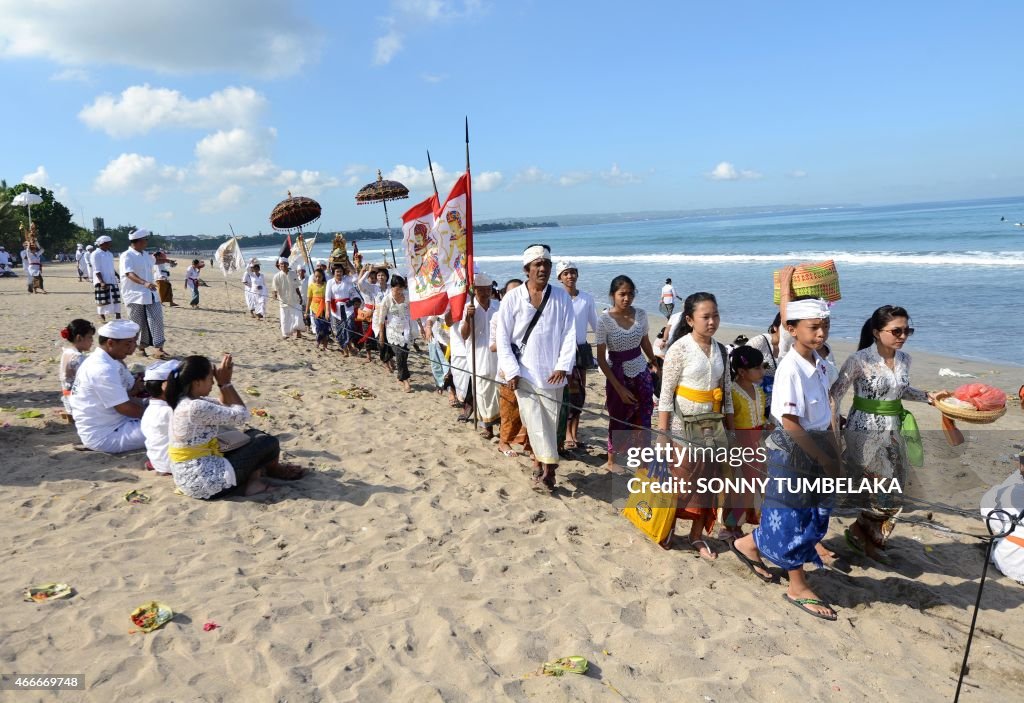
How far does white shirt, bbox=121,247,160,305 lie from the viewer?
336 inches

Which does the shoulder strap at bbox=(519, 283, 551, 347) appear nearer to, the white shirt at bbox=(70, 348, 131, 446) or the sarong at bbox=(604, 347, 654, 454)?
the sarong at bbox=(604, 347, 654, 454)

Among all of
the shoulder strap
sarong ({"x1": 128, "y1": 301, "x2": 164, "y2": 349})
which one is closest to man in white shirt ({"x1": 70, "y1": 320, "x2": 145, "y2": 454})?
the shoulder strap

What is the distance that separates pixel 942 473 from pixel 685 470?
2.47m

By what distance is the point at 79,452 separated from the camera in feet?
17.3

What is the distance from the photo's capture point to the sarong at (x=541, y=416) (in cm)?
481

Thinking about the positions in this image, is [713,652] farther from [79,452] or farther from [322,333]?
[322,333]

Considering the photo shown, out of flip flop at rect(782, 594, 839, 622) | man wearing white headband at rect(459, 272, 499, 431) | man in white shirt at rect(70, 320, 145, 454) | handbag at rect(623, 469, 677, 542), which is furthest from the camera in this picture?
man wearing white headband at rect(459, 272, 499, 431)

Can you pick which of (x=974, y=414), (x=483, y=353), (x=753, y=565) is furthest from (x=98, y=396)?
(x=974, y=414)

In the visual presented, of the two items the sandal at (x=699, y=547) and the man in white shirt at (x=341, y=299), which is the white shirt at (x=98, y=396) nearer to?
the sandal at (x=699, y=547)

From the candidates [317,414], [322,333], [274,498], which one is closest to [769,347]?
[274,498]

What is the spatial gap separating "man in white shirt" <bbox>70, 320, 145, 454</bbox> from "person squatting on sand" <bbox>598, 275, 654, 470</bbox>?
12.9 ft

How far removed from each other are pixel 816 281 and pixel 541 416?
2.16 meters

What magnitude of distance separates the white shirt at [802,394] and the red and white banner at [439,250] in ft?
10.8

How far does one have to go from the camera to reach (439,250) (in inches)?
241
